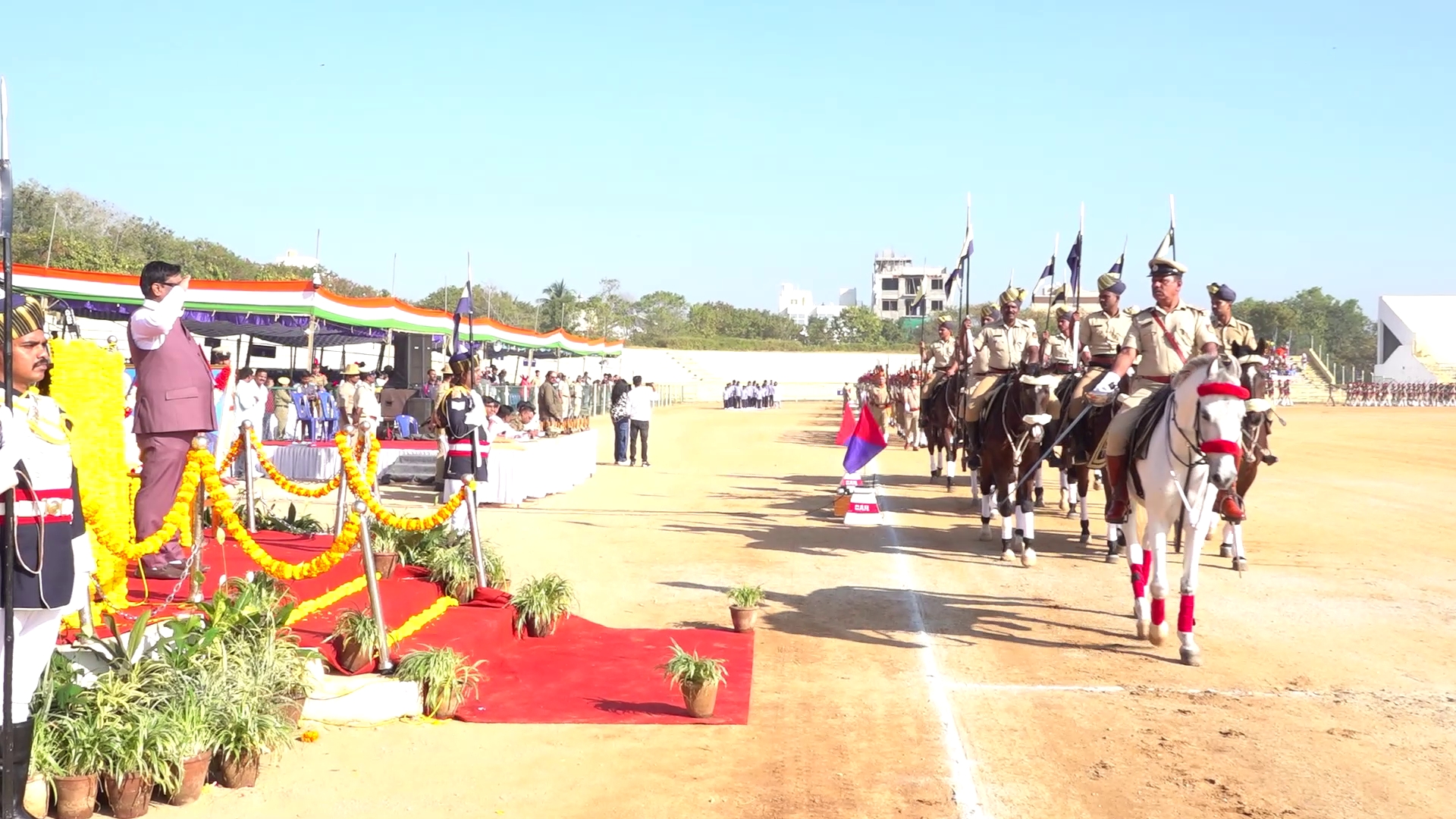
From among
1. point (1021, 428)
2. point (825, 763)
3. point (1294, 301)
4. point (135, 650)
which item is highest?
point (1294, 301)

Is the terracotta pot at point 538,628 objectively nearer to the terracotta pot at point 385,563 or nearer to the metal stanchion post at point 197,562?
the terracotta pot at point 385,563

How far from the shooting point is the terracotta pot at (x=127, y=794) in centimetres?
534

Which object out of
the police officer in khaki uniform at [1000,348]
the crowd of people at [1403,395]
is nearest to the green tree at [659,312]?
the crowd of people at [1403,395]

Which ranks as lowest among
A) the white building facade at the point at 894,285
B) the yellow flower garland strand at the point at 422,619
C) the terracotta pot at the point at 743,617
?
the terracotta pot at the point at 743,617

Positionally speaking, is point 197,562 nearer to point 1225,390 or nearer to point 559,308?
point 1225,390

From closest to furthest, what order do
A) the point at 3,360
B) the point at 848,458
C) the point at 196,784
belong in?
the point at 3,360, the point at 196,784, the point at 848,458

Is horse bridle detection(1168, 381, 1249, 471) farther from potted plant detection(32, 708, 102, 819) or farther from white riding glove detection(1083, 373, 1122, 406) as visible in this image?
potted plant detection(32, 708, 102, 819)

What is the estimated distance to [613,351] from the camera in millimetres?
57625

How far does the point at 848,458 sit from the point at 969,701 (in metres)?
8.68

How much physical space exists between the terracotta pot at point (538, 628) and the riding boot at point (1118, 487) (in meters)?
4.53

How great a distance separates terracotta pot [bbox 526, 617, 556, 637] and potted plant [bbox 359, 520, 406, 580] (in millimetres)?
1436

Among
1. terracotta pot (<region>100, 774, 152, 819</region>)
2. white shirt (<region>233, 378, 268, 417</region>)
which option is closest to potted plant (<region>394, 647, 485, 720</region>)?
terracotta pot (<region>100, 774, 152, 819</region>)

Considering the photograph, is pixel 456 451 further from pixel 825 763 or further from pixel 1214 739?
pixel 1214 739

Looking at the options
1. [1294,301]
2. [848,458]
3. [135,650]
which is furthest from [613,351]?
[1294,301]
